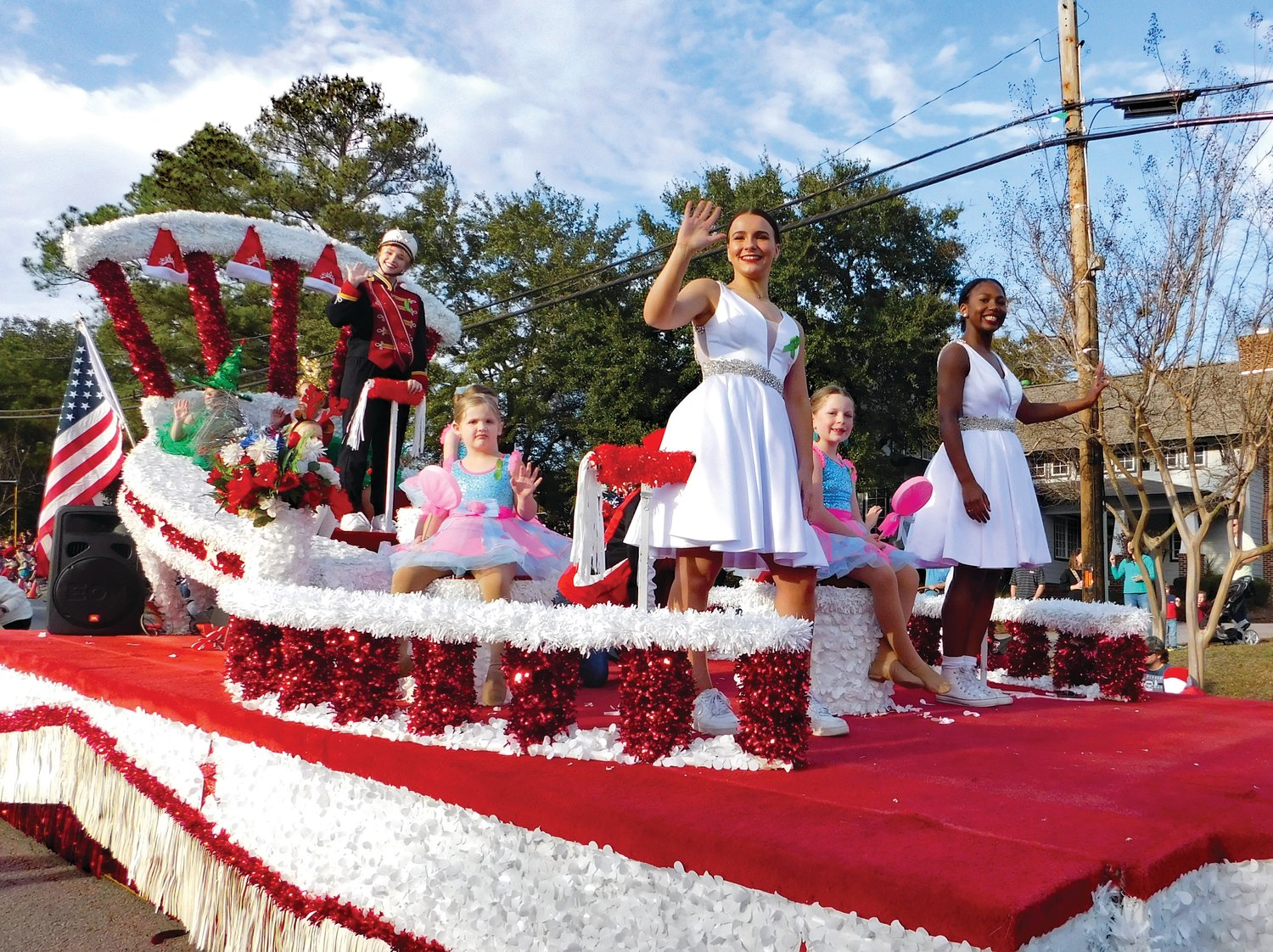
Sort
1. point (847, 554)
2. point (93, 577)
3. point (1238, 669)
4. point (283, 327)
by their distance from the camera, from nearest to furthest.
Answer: point (847, 554) < point (93, 577) < point (283, 327) < point (1238, 669)

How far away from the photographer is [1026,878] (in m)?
1.49

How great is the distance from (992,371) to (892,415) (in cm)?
1794

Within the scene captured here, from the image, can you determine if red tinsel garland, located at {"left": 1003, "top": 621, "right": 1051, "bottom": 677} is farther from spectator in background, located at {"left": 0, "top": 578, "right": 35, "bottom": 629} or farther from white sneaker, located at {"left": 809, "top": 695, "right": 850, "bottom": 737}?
spectator in background, located at {"left": 0, "top": 578, "right": 35, "bottom": 629}

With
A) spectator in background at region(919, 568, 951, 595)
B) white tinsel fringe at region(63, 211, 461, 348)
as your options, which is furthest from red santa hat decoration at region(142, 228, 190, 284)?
spectator in background at region(919, 568, 951, 595)

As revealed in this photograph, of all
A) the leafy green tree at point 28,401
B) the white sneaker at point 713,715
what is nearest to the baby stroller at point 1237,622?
the white sneaker at point 713,715

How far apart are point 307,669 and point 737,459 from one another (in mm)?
1470

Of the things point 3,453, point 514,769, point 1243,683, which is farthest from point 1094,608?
→ point 3,453

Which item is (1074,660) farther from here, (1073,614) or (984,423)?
(984,423)

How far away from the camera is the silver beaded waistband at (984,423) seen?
12.9 feet

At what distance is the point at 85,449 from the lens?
8.25 meters

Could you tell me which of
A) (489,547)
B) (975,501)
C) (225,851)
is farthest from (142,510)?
(975,501)

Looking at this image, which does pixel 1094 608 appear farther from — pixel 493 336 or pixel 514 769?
pixel 493 336

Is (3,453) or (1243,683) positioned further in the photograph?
(3,453)

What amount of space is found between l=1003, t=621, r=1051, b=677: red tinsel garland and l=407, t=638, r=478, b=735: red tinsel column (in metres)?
2.96
